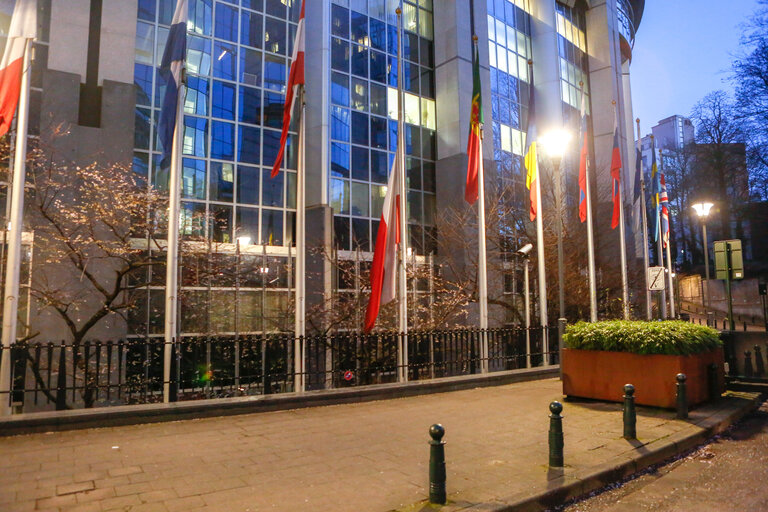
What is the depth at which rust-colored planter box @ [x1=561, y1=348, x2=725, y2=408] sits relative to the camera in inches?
382

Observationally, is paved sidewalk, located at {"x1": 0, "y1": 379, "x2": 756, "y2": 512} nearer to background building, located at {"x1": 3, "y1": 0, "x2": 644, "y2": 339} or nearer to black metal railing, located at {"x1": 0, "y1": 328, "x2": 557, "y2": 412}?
black metal railing, located at {"x1": 0, "y1": 328, "x2": 557, "y2": 412}

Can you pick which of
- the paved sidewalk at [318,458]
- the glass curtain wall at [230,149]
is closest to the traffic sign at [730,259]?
the paved sidewalk at [318,458]

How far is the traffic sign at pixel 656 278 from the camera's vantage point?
20.1m

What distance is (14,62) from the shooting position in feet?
30.3

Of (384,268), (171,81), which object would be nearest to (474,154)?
(384,268)

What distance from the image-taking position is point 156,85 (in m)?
21.0

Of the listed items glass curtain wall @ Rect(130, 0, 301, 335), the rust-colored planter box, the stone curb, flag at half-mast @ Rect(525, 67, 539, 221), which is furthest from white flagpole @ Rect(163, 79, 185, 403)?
flag at half-mast @ Rect(525, 67, 539, 221)

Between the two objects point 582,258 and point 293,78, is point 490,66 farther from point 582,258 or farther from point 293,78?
point 293,78

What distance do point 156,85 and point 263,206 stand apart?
6.55 m

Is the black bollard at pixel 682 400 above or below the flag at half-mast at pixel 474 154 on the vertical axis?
below

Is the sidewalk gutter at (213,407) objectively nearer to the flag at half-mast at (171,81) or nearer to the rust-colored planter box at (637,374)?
the rust-colored planter box at (637,374)

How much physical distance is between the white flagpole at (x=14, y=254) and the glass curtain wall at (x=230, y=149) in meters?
8.91

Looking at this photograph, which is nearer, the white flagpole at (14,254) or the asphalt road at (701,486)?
the asphalt road at (701,486)

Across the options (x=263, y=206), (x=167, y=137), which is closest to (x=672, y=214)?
(x=263, y=206)
